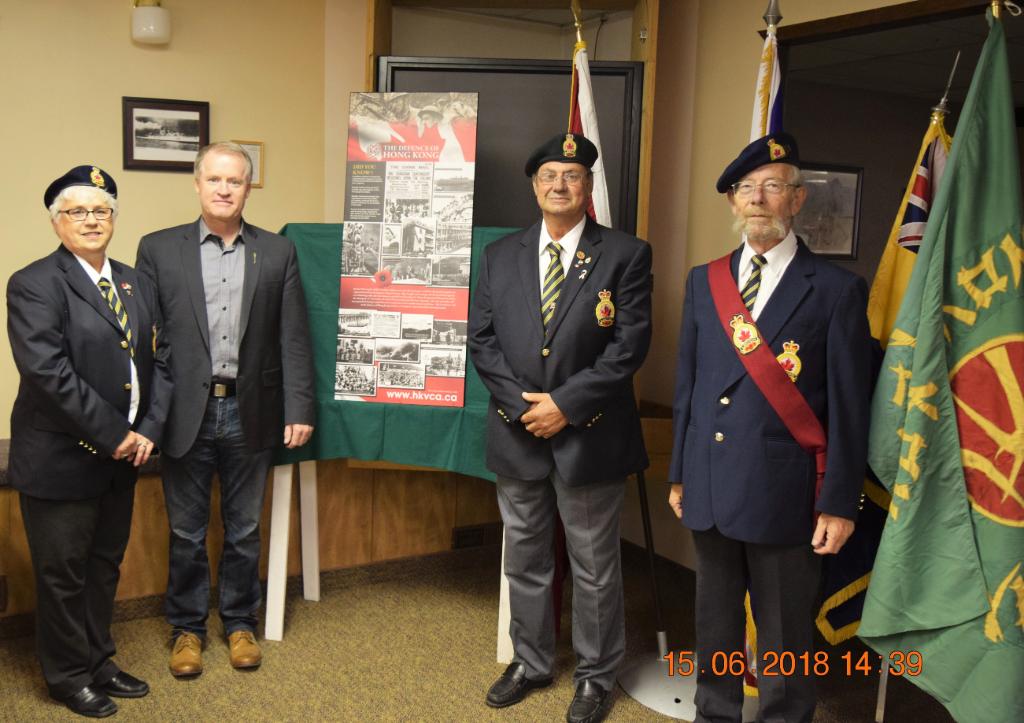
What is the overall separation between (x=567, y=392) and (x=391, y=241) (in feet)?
3.03

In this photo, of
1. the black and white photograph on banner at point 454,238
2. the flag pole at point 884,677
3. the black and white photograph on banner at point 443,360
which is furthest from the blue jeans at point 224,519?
the flag pole at point 884,677

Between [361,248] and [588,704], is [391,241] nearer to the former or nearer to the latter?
[361,248]

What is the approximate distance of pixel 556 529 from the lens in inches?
120

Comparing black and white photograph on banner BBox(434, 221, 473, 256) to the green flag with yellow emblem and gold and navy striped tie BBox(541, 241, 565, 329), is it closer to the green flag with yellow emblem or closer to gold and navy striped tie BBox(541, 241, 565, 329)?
gold and navy striped tie BBox(541, 241, 565, 329)

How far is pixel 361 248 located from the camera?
3.04 meters

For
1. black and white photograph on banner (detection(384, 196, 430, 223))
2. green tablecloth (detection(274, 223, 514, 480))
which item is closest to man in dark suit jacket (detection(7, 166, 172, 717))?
green tablecloth (detection(274, 223, 514, 480))

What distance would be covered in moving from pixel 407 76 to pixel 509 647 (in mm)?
2101

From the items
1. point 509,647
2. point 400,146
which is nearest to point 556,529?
point 509,647

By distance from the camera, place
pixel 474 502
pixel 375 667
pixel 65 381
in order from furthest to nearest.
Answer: pixel 474 502, pixel 375 667, pixel 65 381

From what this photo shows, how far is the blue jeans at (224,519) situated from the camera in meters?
2.84

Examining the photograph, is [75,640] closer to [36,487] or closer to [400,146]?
[36,487]

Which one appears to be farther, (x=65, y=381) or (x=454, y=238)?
(x=454, y=238)

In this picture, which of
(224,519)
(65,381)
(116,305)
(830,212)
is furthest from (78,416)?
(830,212)

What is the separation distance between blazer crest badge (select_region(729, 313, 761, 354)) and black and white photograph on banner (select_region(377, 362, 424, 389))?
118 centimetres
